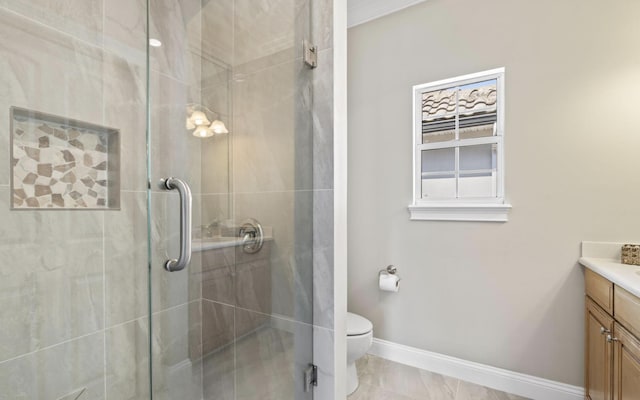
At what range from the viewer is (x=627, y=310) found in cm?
115

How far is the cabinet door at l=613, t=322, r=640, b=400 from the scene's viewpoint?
1.08 meters

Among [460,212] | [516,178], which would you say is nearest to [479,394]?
[460,212]

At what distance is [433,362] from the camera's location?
2076 mm

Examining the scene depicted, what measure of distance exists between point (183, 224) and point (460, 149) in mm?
2012

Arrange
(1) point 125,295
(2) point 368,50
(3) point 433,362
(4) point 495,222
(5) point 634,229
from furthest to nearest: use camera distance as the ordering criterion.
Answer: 1. (2) point 368,50
2. (3) point 433,362
3. (4) point 495,222
4. (5) point 634,229
5. (1) point 125,295

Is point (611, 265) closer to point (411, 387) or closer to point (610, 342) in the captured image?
point (610, 342)

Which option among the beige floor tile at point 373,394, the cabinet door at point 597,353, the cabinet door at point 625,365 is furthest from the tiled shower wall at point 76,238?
the cabinet door at point 597,353

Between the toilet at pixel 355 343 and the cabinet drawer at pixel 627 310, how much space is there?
1185 mm

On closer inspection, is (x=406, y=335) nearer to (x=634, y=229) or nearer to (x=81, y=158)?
(x=634, y=229)

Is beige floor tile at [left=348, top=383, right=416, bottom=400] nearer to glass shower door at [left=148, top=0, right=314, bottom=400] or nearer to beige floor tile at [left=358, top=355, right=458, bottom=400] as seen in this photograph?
beige floor tile at [left=358, top=355, right=458, bottom=400]

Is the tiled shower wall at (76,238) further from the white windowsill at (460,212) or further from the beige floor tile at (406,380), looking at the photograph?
the white windowsill at (460,212)

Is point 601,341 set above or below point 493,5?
below

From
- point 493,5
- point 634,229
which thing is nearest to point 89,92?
point 493,5

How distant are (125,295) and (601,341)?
7.23ft
